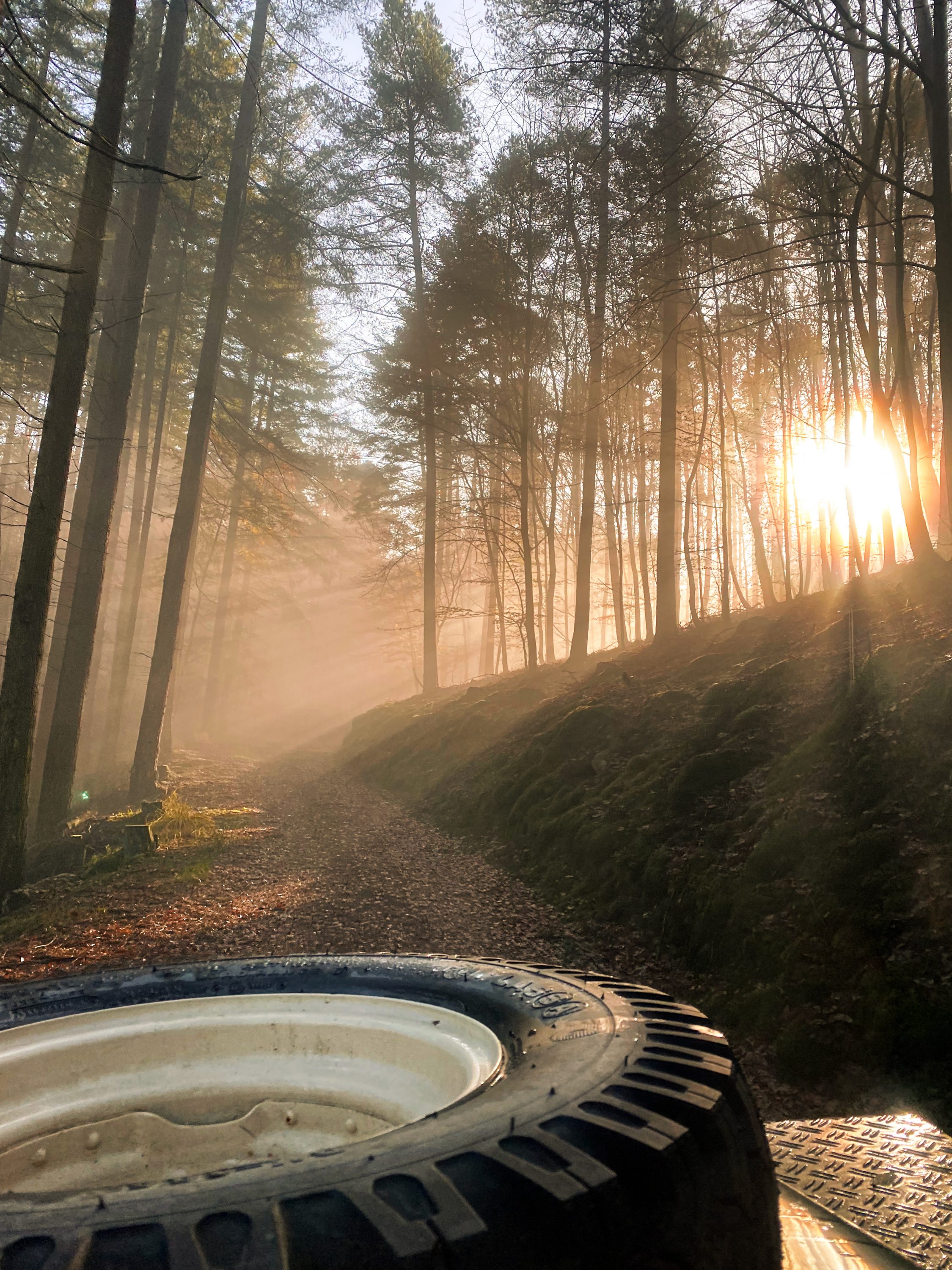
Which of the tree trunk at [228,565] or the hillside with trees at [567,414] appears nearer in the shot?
the hillside with trees at [567,414]

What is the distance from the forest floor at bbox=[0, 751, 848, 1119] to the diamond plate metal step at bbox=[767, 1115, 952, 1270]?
4.01ft

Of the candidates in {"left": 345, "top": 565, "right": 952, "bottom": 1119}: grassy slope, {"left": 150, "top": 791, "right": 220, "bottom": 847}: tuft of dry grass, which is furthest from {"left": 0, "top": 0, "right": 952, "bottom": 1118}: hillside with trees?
{"left": 150, "top": 791, "right": 220, "bottom": 847}: tuft of dry grass

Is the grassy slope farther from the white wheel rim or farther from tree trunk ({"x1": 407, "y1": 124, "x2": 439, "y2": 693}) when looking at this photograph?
tree trunk ({"x1": 407, "y1": 124, "x2": 439, "y2": 693})

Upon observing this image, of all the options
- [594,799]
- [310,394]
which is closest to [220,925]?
[594,799]

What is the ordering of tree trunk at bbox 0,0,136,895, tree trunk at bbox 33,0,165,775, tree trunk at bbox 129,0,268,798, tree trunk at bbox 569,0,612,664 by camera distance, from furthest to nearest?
tree trunk at bbox 569,0,612,664 < tree trunk at bbox 129,0,268,798 < tree trunk at bbox 33,0,165,775 < tree trunk at bbox 0,0,136,895

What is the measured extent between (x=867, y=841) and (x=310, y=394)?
2412 centimetres

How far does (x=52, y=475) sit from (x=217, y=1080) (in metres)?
6.99

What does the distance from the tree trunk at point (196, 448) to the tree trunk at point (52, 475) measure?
5558mm

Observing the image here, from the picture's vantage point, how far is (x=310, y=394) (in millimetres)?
25047

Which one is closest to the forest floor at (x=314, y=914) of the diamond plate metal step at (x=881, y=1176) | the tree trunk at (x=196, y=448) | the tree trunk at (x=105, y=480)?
the diamond plate metal step at (x=881, y=1176)

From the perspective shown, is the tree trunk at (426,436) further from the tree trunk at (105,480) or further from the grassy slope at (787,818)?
the grassy slope at (787,818)

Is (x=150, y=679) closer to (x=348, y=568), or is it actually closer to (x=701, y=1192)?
(x=701, y=1192)

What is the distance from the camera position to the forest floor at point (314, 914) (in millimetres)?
4812

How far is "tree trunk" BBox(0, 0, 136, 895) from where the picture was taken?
704 cm
